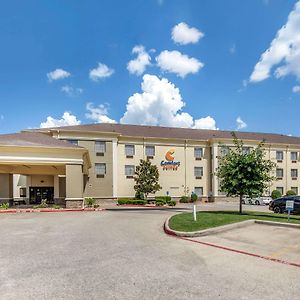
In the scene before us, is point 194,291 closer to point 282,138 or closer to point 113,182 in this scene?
point 113,182

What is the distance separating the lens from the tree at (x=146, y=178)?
40500 mm

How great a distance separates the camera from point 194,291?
5578 mm

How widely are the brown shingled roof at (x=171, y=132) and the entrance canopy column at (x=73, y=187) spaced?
54.6 feet

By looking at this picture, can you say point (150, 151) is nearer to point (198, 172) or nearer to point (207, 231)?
point (198, 172)

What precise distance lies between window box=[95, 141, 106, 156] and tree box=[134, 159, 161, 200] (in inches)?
212

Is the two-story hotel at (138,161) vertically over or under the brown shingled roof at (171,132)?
under

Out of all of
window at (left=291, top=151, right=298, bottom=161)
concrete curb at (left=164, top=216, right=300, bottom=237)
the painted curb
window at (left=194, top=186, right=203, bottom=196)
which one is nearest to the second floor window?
window at (left=194, top=186, right=203, bottom=196)

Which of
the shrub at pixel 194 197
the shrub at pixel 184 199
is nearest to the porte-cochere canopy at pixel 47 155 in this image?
the shrub at pixel 184 199

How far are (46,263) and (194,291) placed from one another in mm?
3916

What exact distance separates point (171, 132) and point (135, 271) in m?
42.4

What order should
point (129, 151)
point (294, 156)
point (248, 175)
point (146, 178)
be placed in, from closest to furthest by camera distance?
point (248, 175), point (146, 178), point (129, 151), point (294, 156)

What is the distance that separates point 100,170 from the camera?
4156cm

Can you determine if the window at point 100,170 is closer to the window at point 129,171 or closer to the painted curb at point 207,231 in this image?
the window at point 129,171

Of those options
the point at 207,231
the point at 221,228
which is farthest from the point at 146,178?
the point at 207,231
